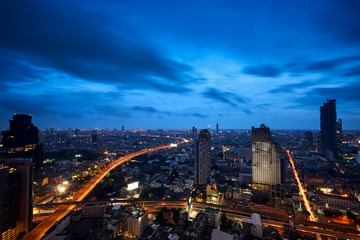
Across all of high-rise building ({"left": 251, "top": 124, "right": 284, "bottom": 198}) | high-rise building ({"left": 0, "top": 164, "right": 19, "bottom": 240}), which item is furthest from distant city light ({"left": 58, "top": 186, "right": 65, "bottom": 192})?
high-rise building ({"left": 251, "top": 124, "right": 284, "bottom": 198})

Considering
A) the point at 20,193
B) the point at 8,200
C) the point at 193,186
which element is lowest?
the point at 193,186

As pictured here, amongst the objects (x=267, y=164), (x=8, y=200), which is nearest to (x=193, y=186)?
(x=267, y=164)

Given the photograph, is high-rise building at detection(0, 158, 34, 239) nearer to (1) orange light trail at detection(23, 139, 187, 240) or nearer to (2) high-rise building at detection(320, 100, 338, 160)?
(1) orange light trail at detection(23, 139, 187, 240)

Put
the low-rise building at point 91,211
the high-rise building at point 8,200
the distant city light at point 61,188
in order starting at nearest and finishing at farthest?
1. the high-rise building at point 8,200
2. the low-rise building at point 91,211
3. the distant city light at point 61,188

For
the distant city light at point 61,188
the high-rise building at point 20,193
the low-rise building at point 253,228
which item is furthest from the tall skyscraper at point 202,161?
the high-rise building at point 20,193

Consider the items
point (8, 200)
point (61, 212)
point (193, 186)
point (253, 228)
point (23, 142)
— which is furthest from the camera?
point (193, 186)

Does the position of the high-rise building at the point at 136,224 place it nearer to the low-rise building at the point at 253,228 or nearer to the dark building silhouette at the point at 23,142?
the low-rise building at the point at 253,228

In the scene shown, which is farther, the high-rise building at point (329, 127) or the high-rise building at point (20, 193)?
the high-rise building at point (329, 127)

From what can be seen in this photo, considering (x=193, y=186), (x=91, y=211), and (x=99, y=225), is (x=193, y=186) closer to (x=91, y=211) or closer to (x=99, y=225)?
(x=91, y=211)
